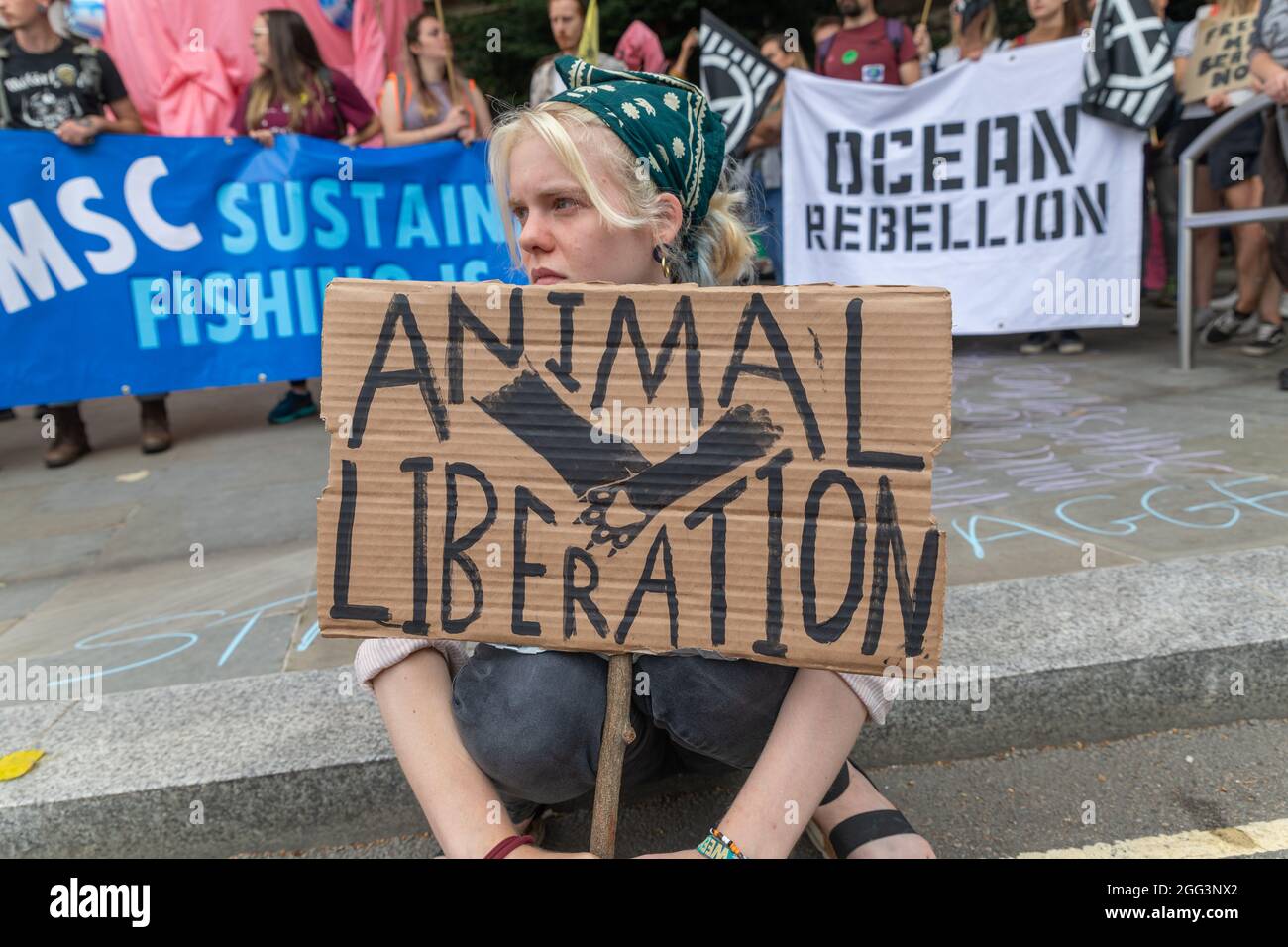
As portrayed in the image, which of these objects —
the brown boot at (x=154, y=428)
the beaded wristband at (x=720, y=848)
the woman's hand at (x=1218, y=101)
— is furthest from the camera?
the woman's hand at (x=1218, y=101)

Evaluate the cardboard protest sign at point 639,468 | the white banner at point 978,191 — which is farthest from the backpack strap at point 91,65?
the cardboard protest sign at point 639,468

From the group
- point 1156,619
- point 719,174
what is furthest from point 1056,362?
point 719,174

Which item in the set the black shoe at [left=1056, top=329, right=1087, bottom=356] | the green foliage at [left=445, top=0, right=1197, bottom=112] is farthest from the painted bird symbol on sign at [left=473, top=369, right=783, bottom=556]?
the green foliage at [left=445, top=0, right=1197, bottom=112]

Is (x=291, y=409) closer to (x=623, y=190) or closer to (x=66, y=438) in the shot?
(x=66, y=438)

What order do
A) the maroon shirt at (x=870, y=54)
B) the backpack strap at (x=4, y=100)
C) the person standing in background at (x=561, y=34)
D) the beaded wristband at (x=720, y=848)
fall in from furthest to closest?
the maroon shirt at (x=870, y=54)
the person standing in background at (x=561, y=34)
the backpack strap at (x=4, y=100)
the beaded wristband at (x=720, y=848)

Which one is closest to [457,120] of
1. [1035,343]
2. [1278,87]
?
[1035,343]

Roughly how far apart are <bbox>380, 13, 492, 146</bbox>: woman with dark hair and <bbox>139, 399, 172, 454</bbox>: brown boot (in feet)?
6.22

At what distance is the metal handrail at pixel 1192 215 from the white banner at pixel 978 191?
25 cm

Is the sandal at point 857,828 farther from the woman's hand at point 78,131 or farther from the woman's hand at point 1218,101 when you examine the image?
the woman's hand at point 1218,101

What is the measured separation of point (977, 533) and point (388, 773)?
1808mm

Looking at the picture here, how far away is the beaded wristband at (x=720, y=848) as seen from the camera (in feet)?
3.92

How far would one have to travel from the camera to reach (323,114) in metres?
4.92

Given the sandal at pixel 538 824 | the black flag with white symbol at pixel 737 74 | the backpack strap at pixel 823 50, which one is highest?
the backpack strap at pixel 823 50
